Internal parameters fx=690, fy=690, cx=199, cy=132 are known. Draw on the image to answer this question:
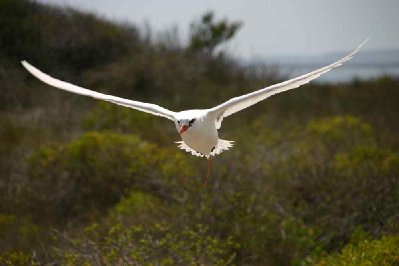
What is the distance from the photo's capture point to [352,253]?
213 inches

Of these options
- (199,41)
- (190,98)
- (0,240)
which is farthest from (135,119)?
(199,41)

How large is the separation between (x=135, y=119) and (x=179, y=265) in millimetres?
6012

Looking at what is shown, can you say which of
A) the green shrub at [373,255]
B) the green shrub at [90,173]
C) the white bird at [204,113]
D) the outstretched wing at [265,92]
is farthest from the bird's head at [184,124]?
the green shrub at [90,173]

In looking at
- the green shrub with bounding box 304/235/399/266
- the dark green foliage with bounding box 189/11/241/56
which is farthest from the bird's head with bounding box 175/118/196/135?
the dark green foliage with bounding box 189/11/241/56

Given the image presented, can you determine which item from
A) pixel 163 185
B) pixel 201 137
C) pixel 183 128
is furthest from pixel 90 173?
pixel 183 128

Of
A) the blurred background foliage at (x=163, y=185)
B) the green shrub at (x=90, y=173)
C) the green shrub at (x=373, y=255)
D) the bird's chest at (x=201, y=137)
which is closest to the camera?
the bird's chest at (x=201, y=137)

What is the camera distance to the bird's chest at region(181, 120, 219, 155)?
4.47m

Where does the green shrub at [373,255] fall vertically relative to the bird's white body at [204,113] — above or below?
below

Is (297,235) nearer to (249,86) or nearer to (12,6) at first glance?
(12,6)

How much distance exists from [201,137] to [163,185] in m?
3.44

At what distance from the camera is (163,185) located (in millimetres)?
7930

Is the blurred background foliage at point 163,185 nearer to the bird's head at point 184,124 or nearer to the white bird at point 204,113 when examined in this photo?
the white bird at point 204,113

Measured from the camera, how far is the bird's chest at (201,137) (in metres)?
4.47

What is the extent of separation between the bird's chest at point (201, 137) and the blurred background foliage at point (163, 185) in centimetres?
89
